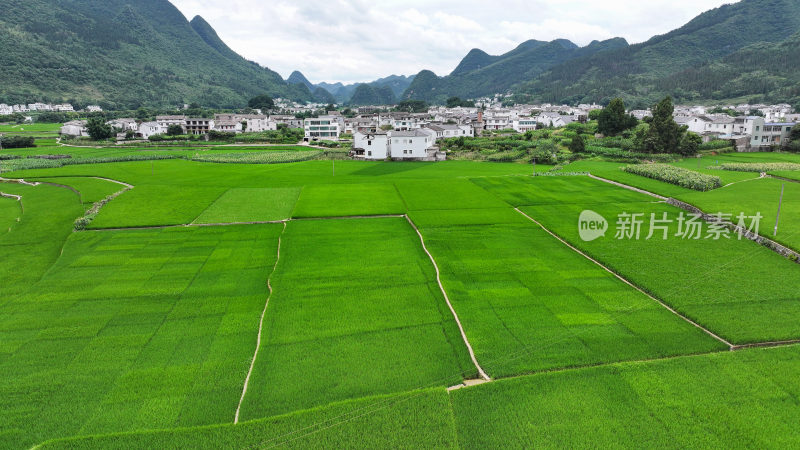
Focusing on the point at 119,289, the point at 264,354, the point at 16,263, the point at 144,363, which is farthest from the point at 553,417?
the point at 16,263

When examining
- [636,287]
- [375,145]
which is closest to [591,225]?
[636,287]

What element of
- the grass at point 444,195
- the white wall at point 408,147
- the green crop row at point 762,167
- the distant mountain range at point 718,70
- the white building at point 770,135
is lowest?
the grass at point 444,195

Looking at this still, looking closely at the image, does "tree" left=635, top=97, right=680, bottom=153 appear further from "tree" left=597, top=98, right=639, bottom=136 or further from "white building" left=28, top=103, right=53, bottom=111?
"white building" left=28, top=103, right=53, bottom=111

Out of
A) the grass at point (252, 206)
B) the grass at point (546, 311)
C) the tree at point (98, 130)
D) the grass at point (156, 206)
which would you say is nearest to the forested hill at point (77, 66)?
the tree at point (98, 130)

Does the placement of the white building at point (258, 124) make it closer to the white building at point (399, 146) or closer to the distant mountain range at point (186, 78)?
the white building at point (399, 146)

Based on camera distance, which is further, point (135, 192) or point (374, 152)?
point (374, 152)

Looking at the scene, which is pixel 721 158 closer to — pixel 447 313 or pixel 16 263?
pixel 447 313

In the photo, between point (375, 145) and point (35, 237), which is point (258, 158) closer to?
point (375, 145)

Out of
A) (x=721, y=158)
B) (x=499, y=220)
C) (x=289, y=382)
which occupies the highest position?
(x=721, y=158)
